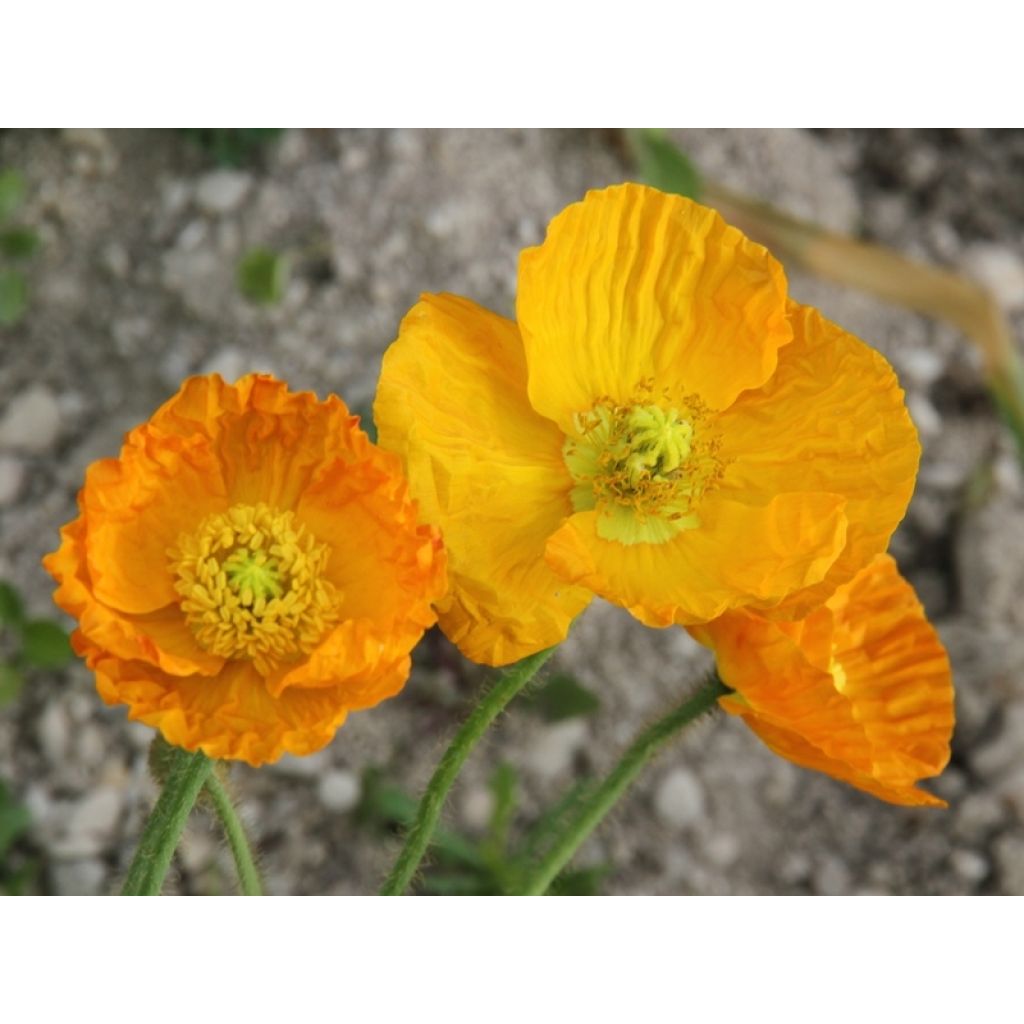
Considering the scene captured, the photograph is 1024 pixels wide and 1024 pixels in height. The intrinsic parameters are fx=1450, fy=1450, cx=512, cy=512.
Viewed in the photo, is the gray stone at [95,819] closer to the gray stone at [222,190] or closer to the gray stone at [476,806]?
the gray stone at [476,806]

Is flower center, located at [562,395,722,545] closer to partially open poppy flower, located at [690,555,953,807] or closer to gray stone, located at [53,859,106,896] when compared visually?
partially open poppy flower, located at [690,555,953,807]

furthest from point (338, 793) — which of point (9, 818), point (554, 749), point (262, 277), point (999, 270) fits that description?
point (999, 270)

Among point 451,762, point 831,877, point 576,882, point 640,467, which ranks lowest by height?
point 831,877

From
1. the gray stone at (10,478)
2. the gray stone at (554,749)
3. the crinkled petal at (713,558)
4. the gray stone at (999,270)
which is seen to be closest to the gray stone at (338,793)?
the gray stone at (554,749)

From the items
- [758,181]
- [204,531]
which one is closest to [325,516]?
[204,531]

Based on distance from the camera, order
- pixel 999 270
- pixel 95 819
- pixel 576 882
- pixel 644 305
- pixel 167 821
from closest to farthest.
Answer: pixel 167 821 → pixel 644 305 → pixel 576 882 → pixel 95 819 → pixel 999 270

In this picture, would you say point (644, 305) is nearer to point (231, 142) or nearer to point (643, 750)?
point (643, 750)

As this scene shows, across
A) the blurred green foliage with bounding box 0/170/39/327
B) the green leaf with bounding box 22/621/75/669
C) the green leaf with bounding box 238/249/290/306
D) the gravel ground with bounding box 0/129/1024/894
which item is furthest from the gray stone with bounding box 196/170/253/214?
the green leaf with bounding box 22/621/75/669

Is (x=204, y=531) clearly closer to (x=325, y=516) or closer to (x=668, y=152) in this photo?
(x=325, y=516)
